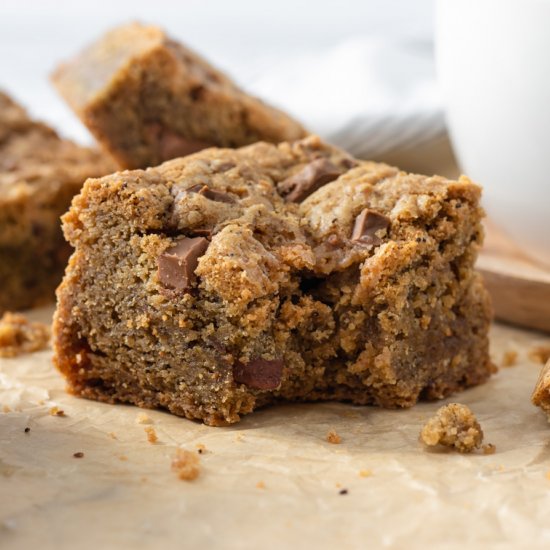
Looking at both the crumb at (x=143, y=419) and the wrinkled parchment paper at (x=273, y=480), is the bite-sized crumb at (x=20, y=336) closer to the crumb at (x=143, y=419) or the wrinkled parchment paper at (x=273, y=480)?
the wrinkled parchment paper at (x=273, y=480)

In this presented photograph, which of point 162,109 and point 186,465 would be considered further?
point 162,109

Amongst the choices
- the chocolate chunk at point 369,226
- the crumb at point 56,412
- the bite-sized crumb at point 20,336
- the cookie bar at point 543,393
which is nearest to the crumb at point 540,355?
the cookie bar at point 543,393

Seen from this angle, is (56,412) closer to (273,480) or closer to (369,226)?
(273,480)

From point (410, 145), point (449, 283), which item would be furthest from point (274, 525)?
point (410, 145)

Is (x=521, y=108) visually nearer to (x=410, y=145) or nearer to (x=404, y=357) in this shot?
(x=404, y=357)

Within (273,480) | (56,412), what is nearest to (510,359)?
(273,480)
